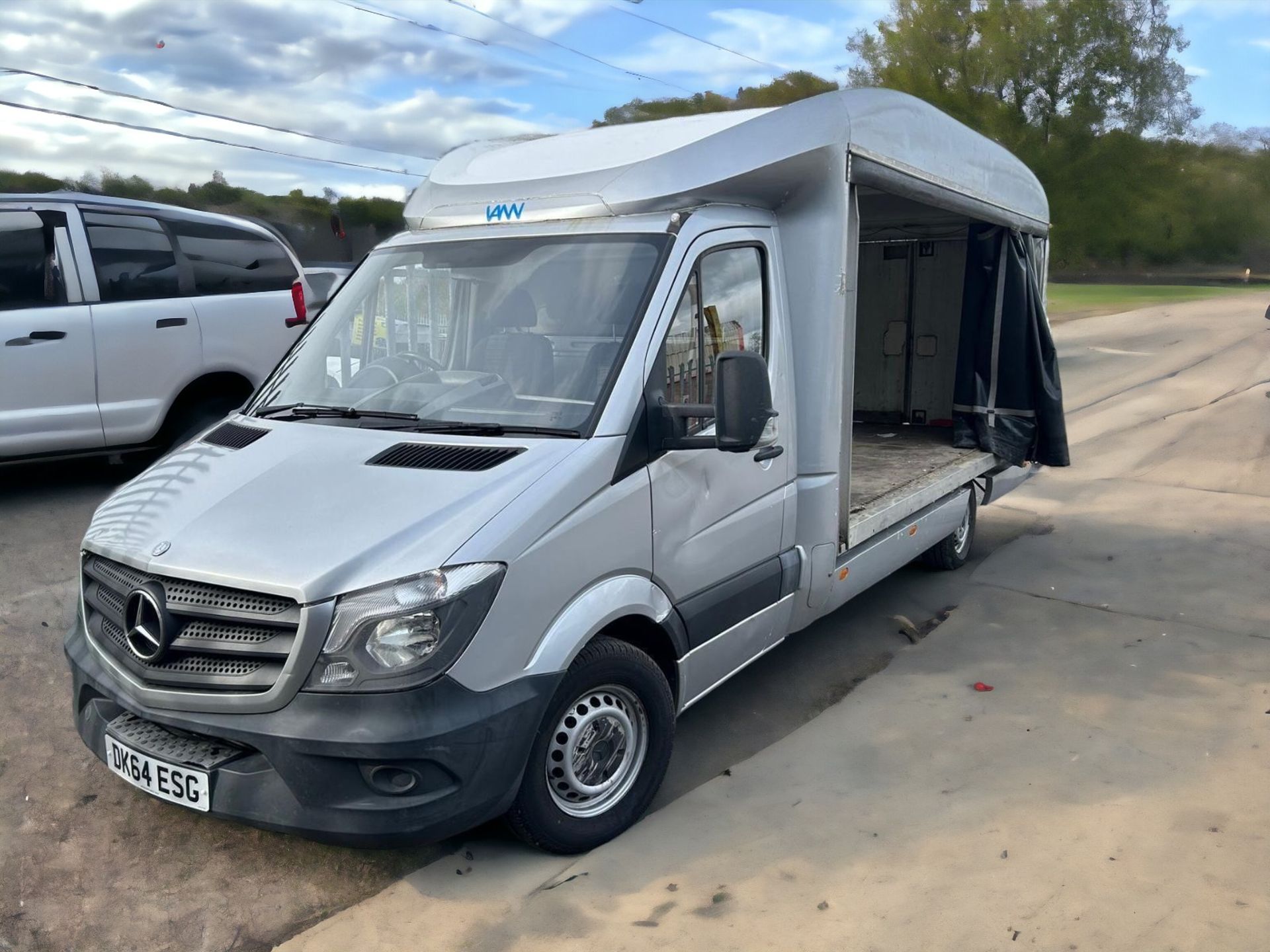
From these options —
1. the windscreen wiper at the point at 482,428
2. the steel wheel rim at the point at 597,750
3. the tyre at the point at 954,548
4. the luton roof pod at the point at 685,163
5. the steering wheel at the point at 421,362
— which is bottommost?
the tyre at the point at 954,548

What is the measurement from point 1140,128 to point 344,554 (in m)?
56.2

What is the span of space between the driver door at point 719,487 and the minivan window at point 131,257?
485 centimetres

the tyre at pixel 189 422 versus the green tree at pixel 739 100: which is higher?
the green tree at pixel 739 100

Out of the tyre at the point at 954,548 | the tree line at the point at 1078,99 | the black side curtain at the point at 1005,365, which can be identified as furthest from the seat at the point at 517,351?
the tree line at the point at 1078,99

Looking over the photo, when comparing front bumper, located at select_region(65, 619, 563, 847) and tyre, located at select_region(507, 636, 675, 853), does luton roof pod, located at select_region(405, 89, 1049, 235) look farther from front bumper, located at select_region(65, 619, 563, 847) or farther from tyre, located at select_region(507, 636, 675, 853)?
front bumper, located at select_region(65, 619, 563, 847)

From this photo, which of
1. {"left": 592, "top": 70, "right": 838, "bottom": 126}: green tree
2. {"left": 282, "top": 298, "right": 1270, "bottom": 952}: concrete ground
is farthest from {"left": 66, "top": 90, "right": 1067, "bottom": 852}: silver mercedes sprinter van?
{"left": 592, "top": 70, "right": 838, "bottom": 126}: green tree

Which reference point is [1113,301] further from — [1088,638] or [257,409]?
[257,409]

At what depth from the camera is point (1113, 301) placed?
40469mm

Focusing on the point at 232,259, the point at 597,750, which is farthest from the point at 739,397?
the point at 232,259

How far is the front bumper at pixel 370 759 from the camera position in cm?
300

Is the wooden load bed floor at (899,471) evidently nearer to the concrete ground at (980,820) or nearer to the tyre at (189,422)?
the concrete ground at (980,820)

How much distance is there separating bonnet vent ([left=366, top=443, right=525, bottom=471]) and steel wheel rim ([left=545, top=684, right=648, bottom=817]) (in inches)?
32.8

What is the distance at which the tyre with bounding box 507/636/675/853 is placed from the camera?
3393 mm

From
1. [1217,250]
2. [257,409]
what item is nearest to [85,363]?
[257,409]
